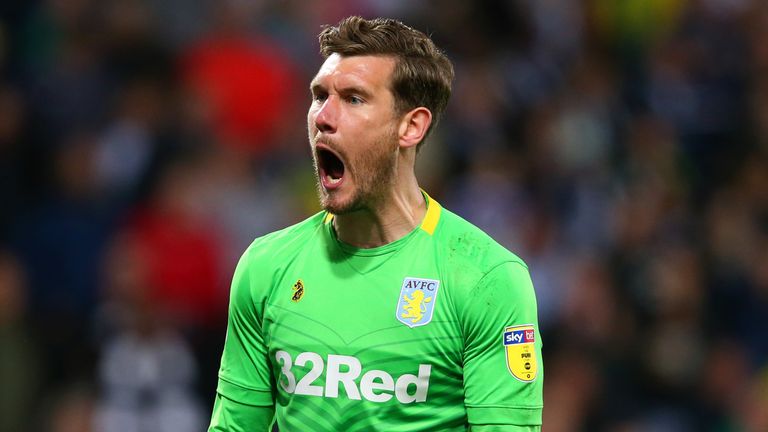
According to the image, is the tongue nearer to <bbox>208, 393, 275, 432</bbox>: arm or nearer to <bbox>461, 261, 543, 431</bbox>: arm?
<bbox>461, 261, 543, 431</bbox>: arm

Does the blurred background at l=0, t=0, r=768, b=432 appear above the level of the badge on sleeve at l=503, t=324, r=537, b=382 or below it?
above

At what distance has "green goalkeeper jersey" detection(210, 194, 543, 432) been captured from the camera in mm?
3592

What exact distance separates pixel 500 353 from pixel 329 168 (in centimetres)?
76

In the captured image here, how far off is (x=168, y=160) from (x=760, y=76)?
15.4 ft

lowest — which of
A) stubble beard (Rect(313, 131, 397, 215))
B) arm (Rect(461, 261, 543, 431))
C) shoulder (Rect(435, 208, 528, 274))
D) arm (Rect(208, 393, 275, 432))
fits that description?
arm (Rect(208, 393, 275, 432))

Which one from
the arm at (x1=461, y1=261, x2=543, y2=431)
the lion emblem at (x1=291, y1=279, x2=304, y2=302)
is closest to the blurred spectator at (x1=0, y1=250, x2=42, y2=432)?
the lion emblem at (x1=291, y1=279, x2=304, y2=302)

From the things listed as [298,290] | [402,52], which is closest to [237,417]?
[298,290]

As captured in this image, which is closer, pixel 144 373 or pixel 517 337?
pixel 517 337

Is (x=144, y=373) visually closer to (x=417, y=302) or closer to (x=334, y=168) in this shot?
(x=334, y=168)

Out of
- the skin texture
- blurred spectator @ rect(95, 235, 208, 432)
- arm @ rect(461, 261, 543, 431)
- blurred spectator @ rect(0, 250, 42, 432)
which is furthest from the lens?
blurred spectator @ rect(95, 235, 208, 432)

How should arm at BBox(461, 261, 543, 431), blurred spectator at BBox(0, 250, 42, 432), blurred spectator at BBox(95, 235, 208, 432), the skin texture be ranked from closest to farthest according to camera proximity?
arm at BBox(461, 261, 543, 431) → the skin texture → blurred spectator at BBox(0, 250, 42, 432) → blurred spectator at BBox(95, 235, 208, 432)

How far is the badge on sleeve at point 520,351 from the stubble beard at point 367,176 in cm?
56

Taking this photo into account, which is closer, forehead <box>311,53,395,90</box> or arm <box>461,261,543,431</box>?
arm <box>461,261,543,431</box>

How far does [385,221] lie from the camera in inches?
151
